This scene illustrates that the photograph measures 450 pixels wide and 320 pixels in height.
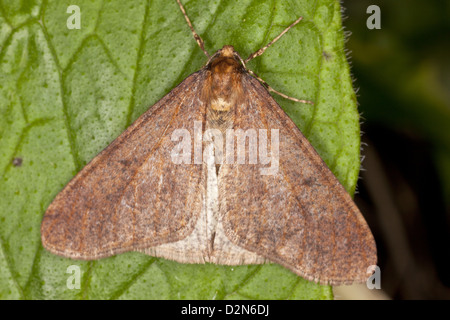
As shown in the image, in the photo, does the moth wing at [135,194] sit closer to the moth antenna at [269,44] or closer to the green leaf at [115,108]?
the green leaf at [115,108]

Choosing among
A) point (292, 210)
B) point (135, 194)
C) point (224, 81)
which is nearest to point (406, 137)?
point (292, 210)

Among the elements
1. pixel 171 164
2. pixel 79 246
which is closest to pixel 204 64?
pixel 171 164

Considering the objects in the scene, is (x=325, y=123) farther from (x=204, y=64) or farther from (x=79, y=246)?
(x=79, y=246)

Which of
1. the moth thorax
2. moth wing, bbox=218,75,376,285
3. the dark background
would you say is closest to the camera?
moth wing, bbox=218,75,376,285

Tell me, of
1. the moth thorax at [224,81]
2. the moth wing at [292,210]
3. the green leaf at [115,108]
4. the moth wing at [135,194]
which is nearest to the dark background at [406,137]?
the green leaf at [115,108]

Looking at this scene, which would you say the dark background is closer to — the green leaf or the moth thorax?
the green leaf

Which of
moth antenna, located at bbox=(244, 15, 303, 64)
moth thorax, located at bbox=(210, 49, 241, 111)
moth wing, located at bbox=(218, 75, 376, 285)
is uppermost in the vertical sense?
moth antenna, located at bbox=(244, 15, 303, 64)

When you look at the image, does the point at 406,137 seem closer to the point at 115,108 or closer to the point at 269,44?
the point at 269,44

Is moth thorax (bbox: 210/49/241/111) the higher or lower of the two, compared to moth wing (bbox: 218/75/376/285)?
higher

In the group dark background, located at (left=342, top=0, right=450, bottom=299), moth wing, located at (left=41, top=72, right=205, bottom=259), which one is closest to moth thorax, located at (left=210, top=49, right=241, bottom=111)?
moth wing, located at (left=41, top=72, right=205, bottom=259)
